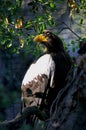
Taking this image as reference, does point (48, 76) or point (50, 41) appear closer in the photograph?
point (48, 76)

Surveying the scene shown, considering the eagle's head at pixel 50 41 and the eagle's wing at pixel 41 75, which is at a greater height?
the eagle's head at pixel 50 41

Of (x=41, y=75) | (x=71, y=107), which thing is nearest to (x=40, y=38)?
(x=41, y=75)

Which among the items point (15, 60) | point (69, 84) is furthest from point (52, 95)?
point (15, 60)

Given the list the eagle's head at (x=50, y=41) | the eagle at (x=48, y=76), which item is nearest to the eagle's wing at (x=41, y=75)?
the eagle at (x=48, y=76)

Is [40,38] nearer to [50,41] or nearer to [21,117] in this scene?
[50,41]

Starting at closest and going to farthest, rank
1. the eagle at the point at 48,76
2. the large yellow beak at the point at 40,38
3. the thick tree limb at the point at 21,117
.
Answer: the thick tree limb at the point at 21,117, the eagle at the point at 48,76, the large yellow beak at the point at 40,38

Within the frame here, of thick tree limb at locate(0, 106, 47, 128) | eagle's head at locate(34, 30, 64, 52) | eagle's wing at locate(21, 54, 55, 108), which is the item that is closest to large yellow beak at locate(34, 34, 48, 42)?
eagle's head at locate(34, 30, 64, 52)

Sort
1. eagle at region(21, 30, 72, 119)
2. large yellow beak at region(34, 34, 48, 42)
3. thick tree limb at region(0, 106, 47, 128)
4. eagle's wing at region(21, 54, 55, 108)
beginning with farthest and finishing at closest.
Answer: large yellow beak at region(34, 34, 48, 42) → eagle's wing at region(21, 54, 55, 108) → eagle at region(21, 30, 72, 119) → thick tree limb at region(0, 106, 47, 128)

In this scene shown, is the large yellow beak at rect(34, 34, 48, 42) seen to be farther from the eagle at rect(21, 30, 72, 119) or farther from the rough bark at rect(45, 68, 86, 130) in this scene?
the rough bark at rect(45, 68, 86, 130)

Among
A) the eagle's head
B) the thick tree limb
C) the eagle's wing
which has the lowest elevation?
the eagle's wing

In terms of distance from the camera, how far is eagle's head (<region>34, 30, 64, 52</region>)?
460 centimetres

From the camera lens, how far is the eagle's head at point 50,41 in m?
4.60

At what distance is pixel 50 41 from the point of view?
4695 millimetres

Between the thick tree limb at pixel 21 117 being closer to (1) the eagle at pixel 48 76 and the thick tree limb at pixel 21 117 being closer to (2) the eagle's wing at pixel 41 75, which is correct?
(1) the eagle at pixel 48 76
